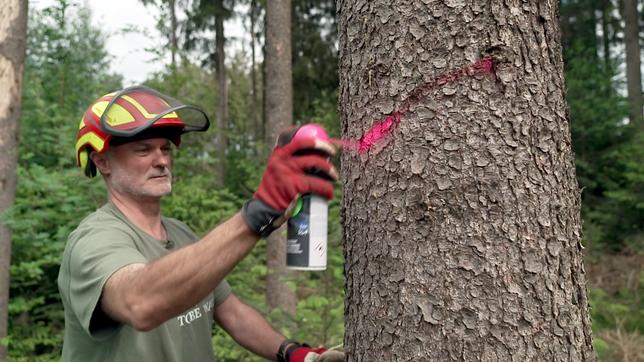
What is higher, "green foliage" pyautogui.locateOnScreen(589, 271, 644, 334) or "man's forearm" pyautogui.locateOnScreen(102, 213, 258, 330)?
"man's forearm" pyautogui.locateOnScreen(102, 213, 258, 330)

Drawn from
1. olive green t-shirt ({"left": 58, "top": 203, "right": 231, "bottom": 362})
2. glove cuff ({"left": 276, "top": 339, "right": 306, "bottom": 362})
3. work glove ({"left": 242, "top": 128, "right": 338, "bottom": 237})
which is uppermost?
work glove ({"left": 242, "top": 128, "right": 338, "bottom": 237})

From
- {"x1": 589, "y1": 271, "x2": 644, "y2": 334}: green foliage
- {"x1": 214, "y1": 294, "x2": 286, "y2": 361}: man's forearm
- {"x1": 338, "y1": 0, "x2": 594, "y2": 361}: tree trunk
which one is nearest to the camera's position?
{"x1": 338, "y1": 0, "x2": 594, "y2": 361}: tree trunk

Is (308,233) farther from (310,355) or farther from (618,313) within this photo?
(618,313)

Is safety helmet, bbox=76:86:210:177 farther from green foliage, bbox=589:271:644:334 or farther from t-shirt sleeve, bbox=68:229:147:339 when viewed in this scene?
green foliage, bbox=589:271:644:334

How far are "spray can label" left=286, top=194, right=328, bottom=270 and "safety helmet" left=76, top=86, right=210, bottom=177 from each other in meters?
0.85

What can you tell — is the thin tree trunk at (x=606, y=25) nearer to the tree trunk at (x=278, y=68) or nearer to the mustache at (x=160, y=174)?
the tree trunk at (x=278, y=68)

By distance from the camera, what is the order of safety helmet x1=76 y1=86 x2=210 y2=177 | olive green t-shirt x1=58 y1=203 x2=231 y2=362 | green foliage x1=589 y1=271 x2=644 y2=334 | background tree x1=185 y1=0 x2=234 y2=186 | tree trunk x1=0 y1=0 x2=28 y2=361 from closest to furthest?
olive green t-shirt x1=58 y1=203 x2=231 y2=362 < safety helmet x1=76 y1=86 x2=210 y2=177 < tree trunk x1=0 y1=0 x2=28 y2=361 < green foliage x1=589 y1=271 x2=644 y2=334 < background tree x1=185 y1=0 x2=234 y2=186

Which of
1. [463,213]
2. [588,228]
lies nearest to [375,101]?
[463,213]

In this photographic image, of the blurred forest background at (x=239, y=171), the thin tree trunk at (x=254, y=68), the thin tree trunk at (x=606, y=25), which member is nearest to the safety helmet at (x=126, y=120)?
the blurred forest background at (x=239, y=171)

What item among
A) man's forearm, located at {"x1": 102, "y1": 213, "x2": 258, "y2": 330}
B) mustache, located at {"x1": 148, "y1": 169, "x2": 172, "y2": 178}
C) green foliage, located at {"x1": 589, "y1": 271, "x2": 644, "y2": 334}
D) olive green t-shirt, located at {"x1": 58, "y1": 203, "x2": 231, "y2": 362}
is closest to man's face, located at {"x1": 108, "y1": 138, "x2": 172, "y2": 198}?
mustache, located at {"x1": 148, "y1": 169, "x2": 172, "y2": 178}

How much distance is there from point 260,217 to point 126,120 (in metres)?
0.96

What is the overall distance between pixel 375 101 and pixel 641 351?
216 inches

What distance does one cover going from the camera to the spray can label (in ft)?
5.87

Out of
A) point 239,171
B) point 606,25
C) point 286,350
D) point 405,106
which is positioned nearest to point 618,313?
point 286,350
